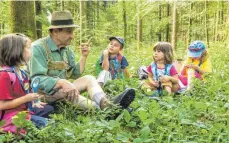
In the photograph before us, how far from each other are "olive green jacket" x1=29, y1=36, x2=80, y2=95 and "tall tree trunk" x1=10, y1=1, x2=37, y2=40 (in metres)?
2.10

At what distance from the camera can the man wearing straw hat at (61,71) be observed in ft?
12.6

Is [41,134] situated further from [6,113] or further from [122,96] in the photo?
[122,96]

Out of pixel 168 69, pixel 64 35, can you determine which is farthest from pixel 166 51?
pixel 64 35

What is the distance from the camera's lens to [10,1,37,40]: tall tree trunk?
6145mm

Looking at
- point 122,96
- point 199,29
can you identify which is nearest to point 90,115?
point 122,96

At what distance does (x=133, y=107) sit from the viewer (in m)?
3.99

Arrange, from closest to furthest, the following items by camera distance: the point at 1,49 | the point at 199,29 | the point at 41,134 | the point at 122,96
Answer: the point at 41,134
the point at 1,49
the point at 122,96
the point at 199,29

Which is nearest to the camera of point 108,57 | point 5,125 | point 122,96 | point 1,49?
point 5,125

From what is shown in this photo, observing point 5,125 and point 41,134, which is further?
point 5,125

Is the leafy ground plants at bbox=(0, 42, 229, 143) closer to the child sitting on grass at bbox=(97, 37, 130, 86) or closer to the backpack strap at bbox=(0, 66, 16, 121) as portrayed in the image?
the backpack strap at bbox=(0, 66, 16, 121)

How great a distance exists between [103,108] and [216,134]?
1.34 m

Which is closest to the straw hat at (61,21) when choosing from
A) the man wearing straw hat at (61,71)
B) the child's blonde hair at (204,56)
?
the man wearing straw hat at (61,71)

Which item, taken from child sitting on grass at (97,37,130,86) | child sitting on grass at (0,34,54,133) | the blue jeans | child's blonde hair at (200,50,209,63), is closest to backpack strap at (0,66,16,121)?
child sitting on grass at (0,34,54,133)

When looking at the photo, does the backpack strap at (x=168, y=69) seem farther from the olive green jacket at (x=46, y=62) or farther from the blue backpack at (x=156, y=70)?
the olive green jacket at (x=46, y=62)
